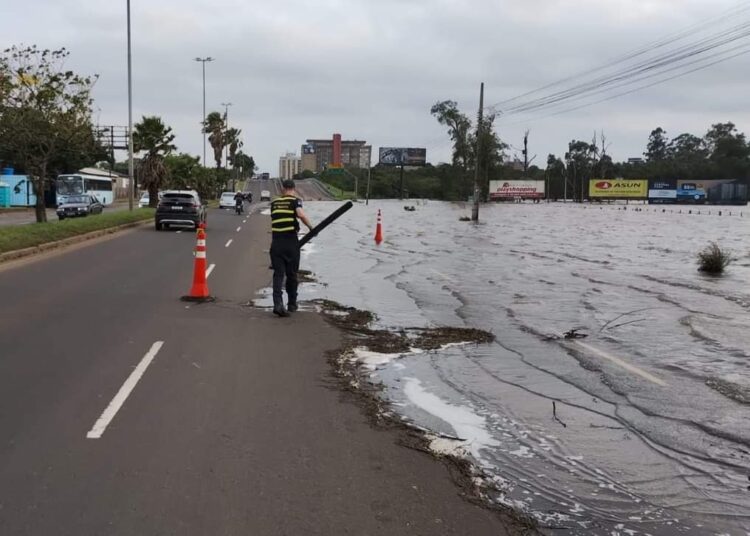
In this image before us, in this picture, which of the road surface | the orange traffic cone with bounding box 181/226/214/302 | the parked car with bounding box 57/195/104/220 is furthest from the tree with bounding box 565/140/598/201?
the orange traffic cone with bounding box 181/226/214/302

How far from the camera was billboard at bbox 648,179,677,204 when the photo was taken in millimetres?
120500

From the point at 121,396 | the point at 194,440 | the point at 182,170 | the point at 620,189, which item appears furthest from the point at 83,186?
the point at 620,189

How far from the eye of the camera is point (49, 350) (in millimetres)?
7812

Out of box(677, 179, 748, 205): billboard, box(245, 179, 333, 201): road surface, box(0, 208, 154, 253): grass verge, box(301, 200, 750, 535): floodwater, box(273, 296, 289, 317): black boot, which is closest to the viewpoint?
box(301, 200, 750, 535): floodwater

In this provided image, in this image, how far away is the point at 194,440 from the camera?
5172 millimetres

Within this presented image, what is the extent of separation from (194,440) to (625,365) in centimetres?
492

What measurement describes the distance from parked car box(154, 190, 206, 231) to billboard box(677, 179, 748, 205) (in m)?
107

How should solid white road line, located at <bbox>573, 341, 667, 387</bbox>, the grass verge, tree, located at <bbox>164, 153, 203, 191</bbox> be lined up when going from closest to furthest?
solid white road line, located at <bbox>573, 341, 667, 387</bbox>
the grass verge
tree, located at <bbox>164, 153, 203, 191</bbox>

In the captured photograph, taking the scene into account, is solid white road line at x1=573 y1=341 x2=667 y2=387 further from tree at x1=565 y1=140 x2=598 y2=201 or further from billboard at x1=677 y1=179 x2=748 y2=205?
tree at x1=565 y1=140 x2=598 y2=201

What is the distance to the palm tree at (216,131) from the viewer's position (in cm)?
9625

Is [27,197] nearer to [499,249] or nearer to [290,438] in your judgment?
[499,249]

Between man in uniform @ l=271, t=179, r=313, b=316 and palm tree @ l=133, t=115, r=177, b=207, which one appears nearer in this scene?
man in uniform @ l=271, t=179, r=313, b=316

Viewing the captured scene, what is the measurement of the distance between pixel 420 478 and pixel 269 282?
10272 mm

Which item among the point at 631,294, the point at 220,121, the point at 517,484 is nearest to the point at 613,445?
the point at 517,484
